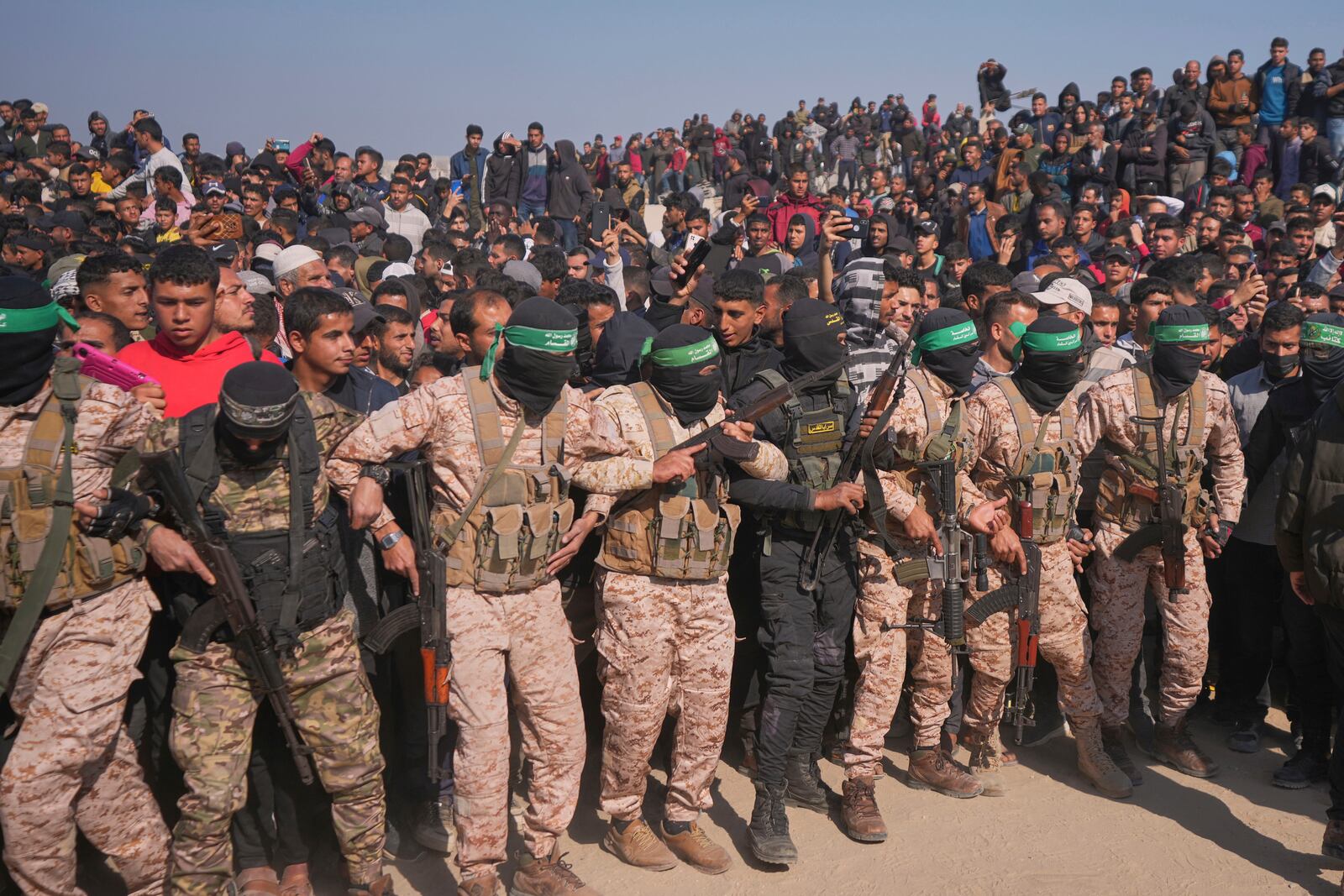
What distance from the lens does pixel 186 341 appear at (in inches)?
180

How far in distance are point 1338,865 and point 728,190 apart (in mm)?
13694

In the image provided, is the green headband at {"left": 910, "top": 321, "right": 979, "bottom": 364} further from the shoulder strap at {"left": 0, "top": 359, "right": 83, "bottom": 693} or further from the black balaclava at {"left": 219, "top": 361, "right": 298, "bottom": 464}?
the shoulder strap at {"left": 0, "top": 359, "right": 83, "bottom": 693}

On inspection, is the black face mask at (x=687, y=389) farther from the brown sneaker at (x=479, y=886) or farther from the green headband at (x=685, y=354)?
the brown sneaker at (x=479, y=886)

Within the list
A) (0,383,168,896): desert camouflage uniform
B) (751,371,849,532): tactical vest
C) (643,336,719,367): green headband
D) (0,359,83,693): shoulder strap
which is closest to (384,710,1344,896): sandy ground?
(0,383,168,896): desert camouflage uniform

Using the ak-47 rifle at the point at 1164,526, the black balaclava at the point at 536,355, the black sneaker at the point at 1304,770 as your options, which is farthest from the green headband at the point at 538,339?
the black sneaker at the point at 1304,770

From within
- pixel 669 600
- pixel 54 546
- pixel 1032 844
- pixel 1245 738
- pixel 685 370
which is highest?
pixel 685 370

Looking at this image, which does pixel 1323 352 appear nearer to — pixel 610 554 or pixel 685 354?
pixel 685 354

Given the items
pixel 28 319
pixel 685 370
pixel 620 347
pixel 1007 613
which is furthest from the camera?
pixel 620 347

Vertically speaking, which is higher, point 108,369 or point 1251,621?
point 108,369

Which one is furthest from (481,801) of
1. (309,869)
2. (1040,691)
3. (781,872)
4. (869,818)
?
(1040,691)

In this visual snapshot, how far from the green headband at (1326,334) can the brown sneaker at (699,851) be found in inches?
159

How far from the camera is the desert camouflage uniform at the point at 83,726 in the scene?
3.54 meters

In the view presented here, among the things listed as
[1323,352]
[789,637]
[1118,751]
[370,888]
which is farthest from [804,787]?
[1323,352]

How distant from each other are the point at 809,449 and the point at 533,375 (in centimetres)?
144
